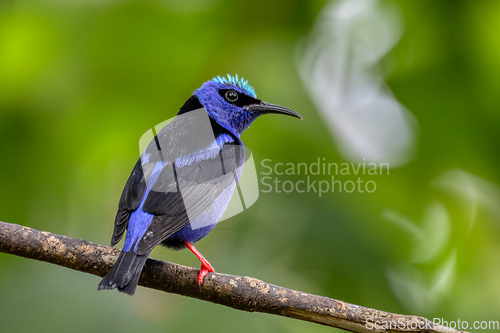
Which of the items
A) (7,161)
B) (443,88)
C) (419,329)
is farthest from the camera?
(443,88)

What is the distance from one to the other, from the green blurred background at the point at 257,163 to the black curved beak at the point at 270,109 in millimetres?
156

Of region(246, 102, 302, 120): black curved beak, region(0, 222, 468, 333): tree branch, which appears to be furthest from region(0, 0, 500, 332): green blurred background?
region(0, 222, 468, 333): tree branch

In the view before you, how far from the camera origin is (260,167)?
4.11 meters

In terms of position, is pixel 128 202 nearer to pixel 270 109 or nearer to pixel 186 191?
pixel 186 191

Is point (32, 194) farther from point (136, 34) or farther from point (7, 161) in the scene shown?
point (136, 34)

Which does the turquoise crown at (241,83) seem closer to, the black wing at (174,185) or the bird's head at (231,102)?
the bird's head at (231,102)

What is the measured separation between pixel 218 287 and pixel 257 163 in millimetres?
A: 1257

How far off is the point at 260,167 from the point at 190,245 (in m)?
0.80

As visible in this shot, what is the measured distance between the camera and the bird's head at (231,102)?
4.60 m

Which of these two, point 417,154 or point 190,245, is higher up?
point 417,154

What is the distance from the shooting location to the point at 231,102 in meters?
4.69

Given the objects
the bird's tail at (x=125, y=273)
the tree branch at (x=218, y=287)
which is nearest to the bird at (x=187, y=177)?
the bird's tail at (x=125, y=273)

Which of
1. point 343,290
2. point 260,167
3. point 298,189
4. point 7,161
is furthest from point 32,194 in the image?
point 343,290

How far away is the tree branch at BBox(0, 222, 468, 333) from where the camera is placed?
2.94 meters
